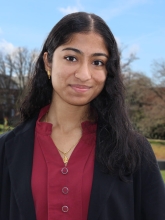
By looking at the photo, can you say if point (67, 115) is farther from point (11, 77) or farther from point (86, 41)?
point (11, 77)

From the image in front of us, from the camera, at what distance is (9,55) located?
4856 centimetres

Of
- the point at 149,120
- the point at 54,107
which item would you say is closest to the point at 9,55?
the point at 149,120

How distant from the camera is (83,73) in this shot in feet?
7.41

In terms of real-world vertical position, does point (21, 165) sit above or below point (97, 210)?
above

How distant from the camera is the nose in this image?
7.39ft

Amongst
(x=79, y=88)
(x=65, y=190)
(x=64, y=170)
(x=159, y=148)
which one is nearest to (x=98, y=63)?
(x=79, y=88)

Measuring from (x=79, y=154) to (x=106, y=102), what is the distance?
465 mm

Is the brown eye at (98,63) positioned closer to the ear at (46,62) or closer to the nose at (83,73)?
the nose at (83,73)

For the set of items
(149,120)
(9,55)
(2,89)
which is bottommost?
(149,120)

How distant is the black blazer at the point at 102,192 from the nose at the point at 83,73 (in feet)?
1.78

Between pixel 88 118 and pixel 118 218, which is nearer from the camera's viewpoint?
pixel 118 218

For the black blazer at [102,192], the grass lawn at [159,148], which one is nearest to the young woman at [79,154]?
the black blazer at [102,192]

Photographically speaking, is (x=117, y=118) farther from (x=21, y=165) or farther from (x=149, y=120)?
(x=149, y=120)

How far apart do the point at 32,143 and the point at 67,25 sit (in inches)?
31.8
